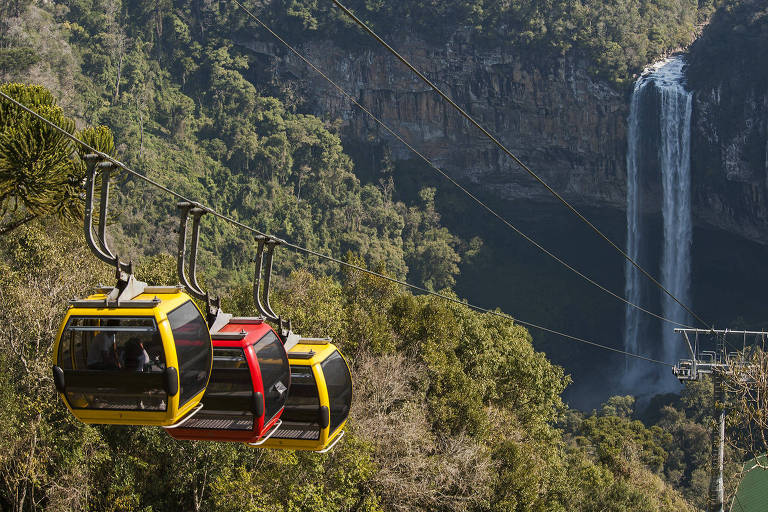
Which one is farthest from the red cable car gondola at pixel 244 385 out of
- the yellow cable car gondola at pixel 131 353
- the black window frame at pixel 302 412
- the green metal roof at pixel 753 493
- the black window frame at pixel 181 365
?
the green metal roof at pixel 753 493

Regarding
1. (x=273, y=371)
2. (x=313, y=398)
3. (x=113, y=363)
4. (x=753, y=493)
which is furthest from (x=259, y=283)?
(x=753, y=493)

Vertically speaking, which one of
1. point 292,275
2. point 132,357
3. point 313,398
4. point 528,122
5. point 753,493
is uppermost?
point 528,122

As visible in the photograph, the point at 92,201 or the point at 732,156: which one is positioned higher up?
the point at 732,156

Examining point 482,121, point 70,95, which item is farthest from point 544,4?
point 70,95

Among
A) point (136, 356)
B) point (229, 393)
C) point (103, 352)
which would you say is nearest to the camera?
point (136, 356)

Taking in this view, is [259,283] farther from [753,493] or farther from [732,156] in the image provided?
[732,156]

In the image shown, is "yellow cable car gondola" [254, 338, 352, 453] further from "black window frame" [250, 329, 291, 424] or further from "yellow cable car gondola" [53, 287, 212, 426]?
"yellow cable car gondola" [53, 287, 212, 426]

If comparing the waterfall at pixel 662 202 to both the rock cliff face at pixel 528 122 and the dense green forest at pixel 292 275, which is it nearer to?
the rock cliff face at pixel 528 122

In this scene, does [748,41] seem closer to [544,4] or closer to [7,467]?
[544,4]
